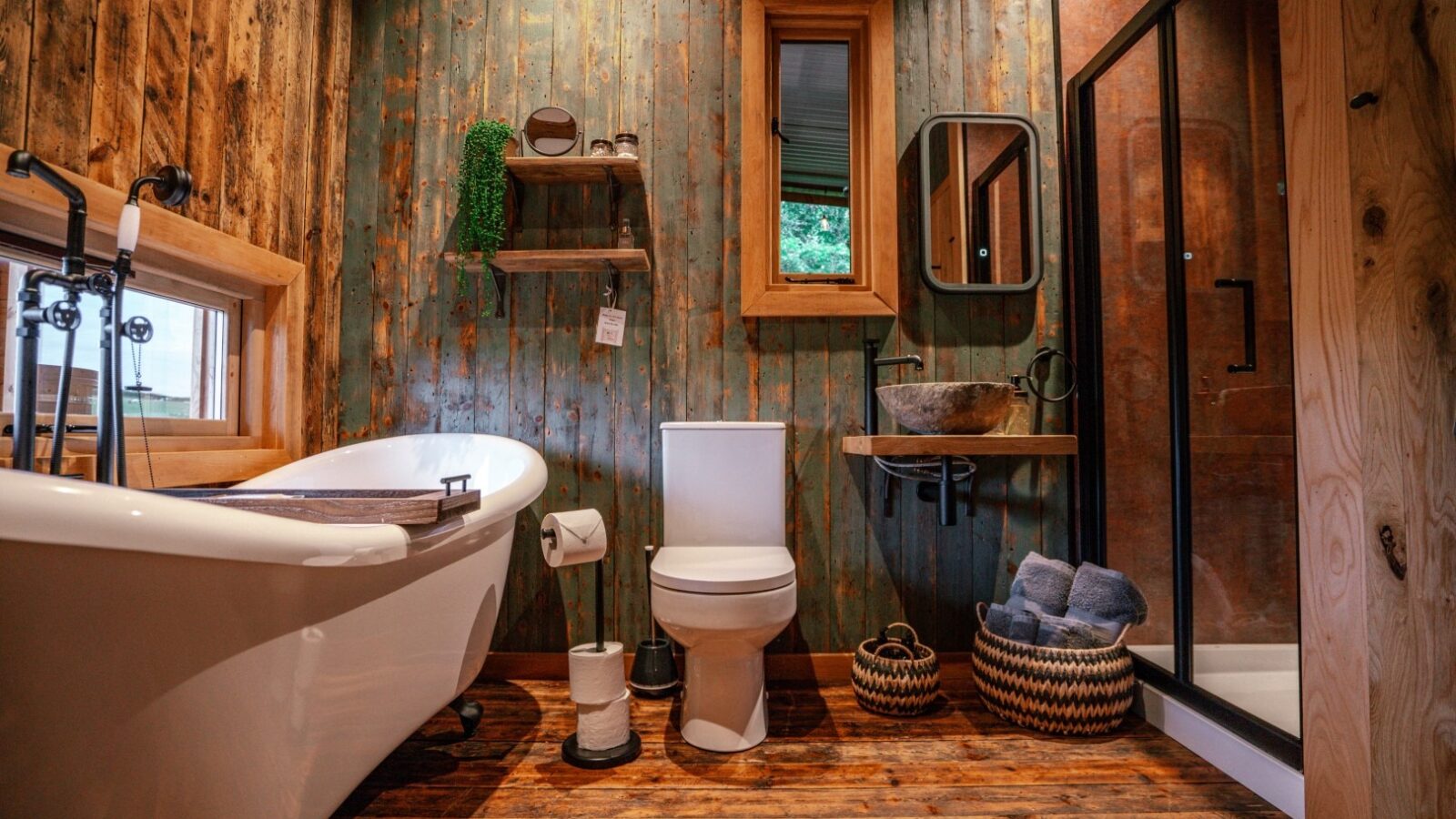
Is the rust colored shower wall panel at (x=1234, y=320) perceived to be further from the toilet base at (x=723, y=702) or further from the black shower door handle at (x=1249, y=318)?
the toilet base at (x=723, y=702)

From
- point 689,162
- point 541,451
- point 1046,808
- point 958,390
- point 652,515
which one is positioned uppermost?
point 689,162

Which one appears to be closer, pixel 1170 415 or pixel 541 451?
pixel 1170 415

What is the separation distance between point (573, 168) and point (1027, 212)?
1.59m

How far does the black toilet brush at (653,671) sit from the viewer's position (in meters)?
2.15

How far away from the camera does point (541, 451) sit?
2.39 metres

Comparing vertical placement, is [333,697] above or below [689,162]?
below

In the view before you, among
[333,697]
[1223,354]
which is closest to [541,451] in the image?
[333,697]

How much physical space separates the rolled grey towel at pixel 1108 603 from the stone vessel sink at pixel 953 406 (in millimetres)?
519

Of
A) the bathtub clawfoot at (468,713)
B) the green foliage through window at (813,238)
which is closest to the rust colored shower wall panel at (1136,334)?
the green foliage through window at (813,238)

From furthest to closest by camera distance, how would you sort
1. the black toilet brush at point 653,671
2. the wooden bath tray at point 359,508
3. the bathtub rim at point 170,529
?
1. the black toilet brush at point 653,671
2. the wooden bath tray at point 359,508
3. the bathtub rim at point 170,529

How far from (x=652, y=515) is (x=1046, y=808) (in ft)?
4.58

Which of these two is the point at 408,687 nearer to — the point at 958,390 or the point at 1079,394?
the point at 958,390

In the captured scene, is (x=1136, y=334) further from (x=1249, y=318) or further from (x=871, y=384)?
(x=871, y=384)

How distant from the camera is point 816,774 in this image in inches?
65.6
